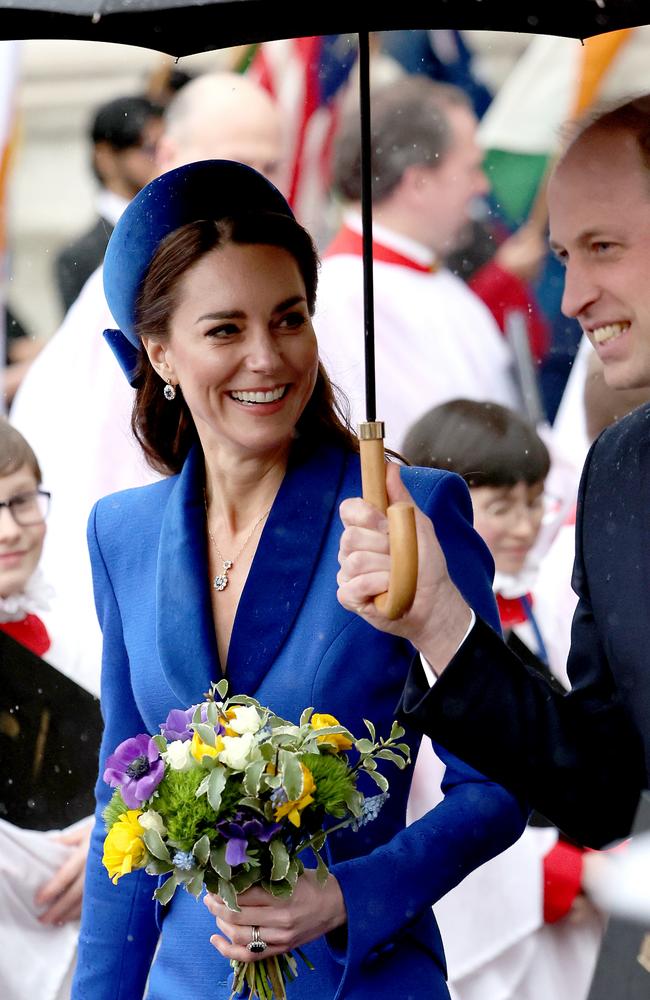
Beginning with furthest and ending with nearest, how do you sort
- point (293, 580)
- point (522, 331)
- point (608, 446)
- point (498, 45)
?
point (498, 45)
point (522, 331)
point (293, 580)
point (608, 446)

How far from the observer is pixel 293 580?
2.56m

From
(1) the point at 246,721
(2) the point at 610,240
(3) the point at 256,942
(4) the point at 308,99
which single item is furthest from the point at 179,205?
(4) the point at 308,99

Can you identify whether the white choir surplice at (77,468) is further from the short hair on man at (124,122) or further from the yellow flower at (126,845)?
the yellow flower at (126,845)

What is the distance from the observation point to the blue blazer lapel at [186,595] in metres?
2.54

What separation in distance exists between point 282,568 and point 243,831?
56cm

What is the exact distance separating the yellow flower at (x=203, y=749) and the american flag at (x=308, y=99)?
10.1 ft

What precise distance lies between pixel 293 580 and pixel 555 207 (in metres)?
0.75

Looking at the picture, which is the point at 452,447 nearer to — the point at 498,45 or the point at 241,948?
the point at 498,45

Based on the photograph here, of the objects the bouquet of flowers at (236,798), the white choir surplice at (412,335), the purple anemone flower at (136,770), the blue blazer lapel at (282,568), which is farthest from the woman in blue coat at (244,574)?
the white choir surplice at (412,335)

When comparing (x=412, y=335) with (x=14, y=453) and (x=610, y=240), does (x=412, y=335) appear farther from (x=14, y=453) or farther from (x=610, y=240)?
(x=610, y=240)

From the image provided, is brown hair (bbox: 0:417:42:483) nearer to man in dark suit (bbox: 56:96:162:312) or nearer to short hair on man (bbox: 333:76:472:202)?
man in dark suit (bbox: 56:96:162:312)

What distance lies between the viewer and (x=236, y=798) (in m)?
2.15

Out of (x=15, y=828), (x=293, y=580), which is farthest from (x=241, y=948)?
(x=15, y=828)

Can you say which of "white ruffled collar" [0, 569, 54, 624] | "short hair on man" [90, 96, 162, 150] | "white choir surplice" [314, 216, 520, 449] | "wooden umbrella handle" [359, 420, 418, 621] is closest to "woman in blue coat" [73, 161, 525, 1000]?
"wooden umbrella handle" [359, 420, 418, 621]
